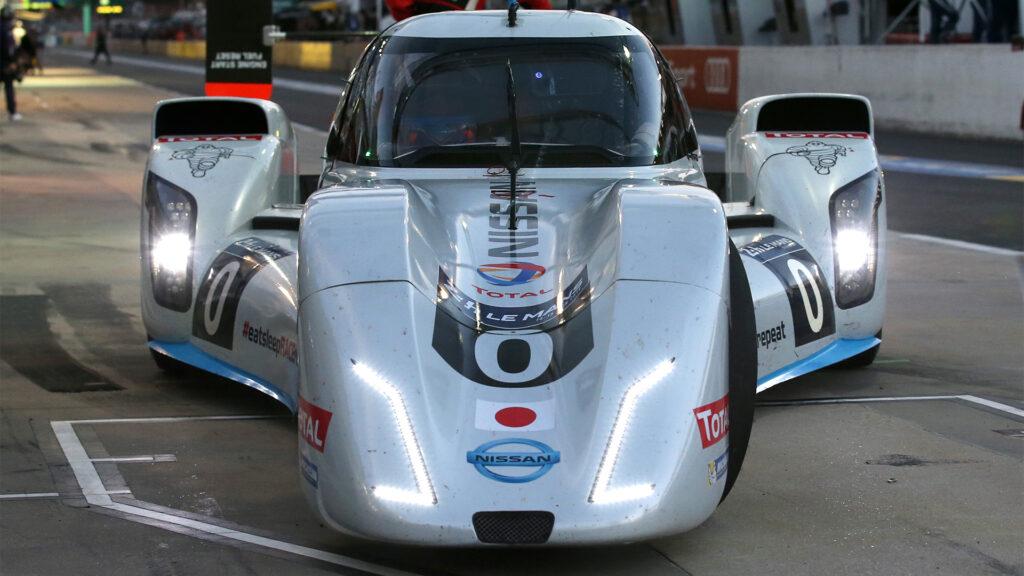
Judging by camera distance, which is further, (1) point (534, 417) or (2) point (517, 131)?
(2) point (517, 131)

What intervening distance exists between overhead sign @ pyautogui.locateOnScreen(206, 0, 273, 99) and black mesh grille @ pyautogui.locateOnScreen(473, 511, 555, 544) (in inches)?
373

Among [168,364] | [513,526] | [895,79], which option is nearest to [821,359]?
[513,526]

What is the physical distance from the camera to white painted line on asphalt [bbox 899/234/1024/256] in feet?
36.8

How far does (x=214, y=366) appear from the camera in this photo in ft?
22.1

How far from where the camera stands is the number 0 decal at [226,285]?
6578mm

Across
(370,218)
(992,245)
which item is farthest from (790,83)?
(370,218)

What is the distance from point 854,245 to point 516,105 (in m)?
1.61

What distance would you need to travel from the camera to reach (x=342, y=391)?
15.3 feet

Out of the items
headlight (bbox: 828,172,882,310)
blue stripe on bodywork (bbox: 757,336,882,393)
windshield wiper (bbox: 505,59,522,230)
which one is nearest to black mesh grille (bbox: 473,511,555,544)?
windshield wiper (bbox: 505,59,522,230)

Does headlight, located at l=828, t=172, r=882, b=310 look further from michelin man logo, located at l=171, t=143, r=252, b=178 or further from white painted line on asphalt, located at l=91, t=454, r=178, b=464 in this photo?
white painted line on asphalt, located at l=91, t=454, r=178, b=464

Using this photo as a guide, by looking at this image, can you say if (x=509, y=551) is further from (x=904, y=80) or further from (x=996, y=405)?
(x=904, y=80)

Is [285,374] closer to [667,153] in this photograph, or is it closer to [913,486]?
[667,153]

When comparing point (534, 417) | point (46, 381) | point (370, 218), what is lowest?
point (46, 381)

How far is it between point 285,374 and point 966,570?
270 centimetres
